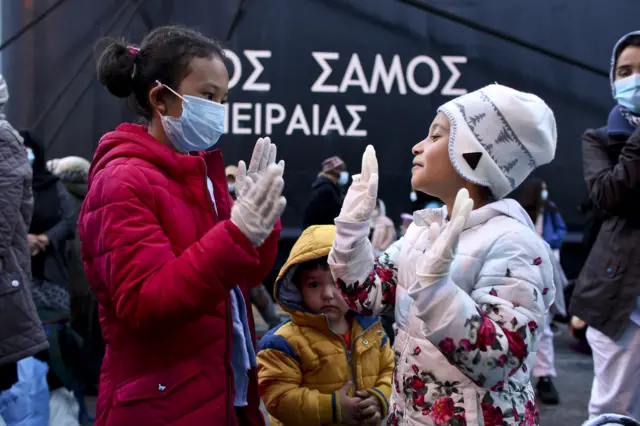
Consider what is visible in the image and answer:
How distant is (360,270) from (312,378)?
79cm

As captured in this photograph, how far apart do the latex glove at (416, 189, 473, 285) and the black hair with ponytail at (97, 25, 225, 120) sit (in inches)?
31.5

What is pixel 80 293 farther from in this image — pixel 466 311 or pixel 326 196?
pixel 466 311

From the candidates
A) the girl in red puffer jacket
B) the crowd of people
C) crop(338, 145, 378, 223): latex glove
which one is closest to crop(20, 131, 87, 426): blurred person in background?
the crowd of people

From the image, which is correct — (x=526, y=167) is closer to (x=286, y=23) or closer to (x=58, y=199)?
(x=58, y=199)

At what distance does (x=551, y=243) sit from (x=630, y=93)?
349cm

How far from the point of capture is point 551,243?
6.41 meters

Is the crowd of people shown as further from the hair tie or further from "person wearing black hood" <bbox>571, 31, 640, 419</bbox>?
"person wearing black hood" <bbox>571, 31, 640, 419</bbox>

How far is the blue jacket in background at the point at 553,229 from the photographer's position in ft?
21.0

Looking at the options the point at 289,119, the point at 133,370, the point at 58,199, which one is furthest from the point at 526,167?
the point at 289,119

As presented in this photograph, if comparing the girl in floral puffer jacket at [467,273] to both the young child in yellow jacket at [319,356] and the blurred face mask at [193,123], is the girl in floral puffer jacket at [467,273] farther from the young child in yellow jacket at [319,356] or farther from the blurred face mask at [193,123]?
the young child in yellow jacket at [319,356]

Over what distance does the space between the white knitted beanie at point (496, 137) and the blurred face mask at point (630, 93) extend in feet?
4.52

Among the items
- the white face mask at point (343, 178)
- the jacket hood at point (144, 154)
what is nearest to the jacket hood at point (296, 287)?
the jacket hood at point (144, 154)

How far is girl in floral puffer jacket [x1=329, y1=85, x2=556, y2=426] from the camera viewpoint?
1634mm

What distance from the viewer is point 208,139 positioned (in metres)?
2.10
